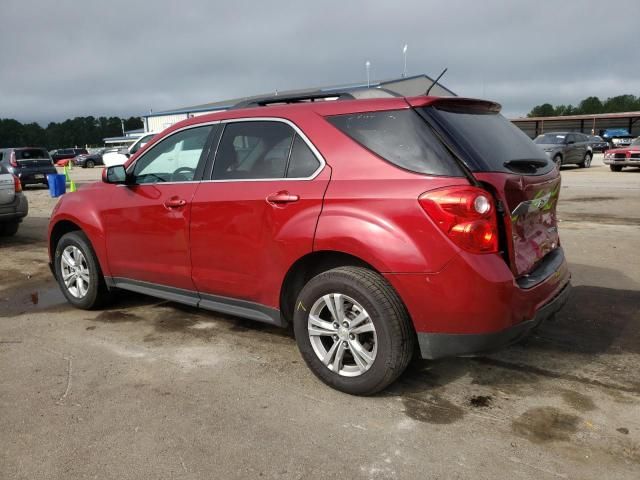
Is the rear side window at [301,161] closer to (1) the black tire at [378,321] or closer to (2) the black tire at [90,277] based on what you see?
(1) the black tire at [378,321]

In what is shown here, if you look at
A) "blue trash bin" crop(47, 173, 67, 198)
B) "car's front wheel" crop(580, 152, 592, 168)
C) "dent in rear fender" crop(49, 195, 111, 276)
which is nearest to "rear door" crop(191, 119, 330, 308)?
"dent in rear fender" crop(49, 195, 111, 276)

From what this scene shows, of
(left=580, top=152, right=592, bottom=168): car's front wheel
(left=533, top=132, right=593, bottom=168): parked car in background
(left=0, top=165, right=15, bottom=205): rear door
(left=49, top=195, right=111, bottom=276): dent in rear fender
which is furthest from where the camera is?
(left=580, top=152, right=592, bottom=168): car's front wheel

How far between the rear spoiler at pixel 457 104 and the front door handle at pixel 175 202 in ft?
6.03

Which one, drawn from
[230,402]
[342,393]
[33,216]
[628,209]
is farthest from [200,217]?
[33,216]

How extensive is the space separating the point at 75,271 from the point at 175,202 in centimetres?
172

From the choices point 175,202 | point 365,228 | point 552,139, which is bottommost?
point 365,228

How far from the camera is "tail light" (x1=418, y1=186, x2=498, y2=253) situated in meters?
2.80

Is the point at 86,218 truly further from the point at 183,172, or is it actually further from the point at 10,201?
the point at 10,201

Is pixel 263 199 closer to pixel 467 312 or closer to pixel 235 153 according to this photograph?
pixel 235 153

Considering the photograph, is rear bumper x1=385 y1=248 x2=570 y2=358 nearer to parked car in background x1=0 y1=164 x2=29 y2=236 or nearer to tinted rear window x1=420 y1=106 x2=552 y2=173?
tinted rear window x1=420 y1=106 x2=552 y2=173

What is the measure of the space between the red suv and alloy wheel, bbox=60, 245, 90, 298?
1.15 metres

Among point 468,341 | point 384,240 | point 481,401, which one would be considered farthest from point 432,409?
point 384,240

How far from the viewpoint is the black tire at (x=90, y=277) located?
16.0ft

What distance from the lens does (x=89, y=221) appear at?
481 cm
